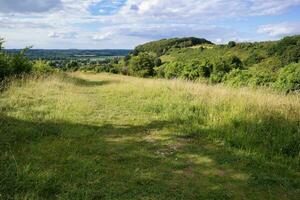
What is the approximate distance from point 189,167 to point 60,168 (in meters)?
1.77

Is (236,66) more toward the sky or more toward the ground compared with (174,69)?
more toward the sky

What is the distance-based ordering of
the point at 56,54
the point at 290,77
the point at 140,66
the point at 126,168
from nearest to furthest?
the point at 126,168 < the point at 290,77 < the point at 140,66 < the point at 56,54

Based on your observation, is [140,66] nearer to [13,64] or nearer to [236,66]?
[236,66]

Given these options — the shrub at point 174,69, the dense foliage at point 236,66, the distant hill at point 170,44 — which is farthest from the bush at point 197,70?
the distant hill at point 170,44

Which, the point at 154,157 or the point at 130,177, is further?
the point at 154,157

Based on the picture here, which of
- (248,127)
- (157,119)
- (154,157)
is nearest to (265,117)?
(248,127)

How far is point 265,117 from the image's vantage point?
658 cm

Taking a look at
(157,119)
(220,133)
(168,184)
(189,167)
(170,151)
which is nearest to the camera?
(168,184)

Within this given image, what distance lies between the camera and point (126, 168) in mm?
4418

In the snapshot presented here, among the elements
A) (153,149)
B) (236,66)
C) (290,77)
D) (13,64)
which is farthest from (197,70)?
(153,149)

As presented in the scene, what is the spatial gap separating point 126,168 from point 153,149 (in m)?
0.99

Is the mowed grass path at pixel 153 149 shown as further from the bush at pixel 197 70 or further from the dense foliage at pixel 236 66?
the bush at pixel 197 70


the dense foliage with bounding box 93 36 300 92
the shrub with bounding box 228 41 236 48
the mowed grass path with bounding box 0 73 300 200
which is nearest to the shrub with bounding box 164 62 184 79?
the dense foliage with bounding box 93 36 300 92

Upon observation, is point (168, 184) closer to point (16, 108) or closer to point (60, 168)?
point (60, 168)
